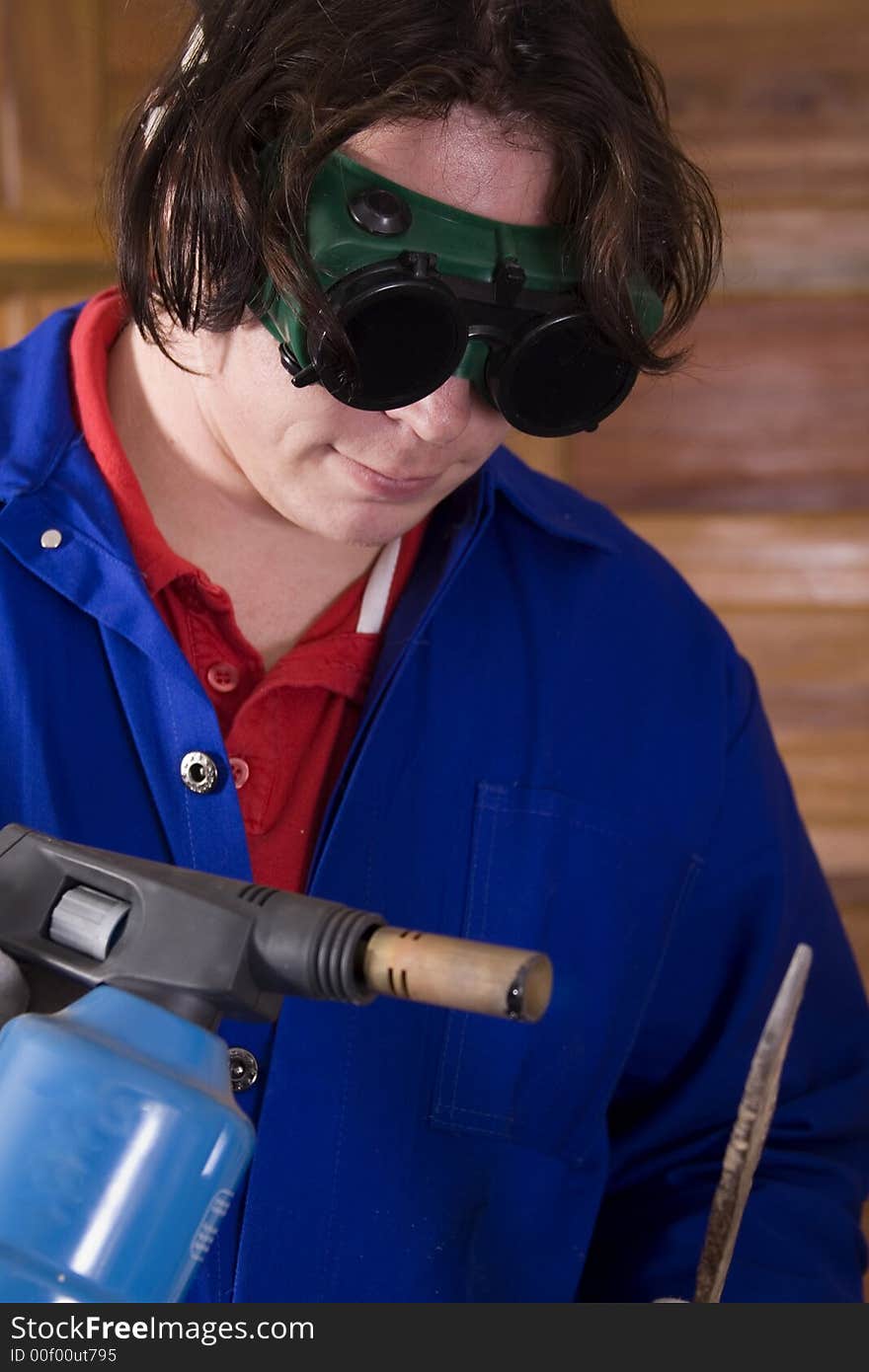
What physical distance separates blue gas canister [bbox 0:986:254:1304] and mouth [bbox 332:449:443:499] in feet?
1.66

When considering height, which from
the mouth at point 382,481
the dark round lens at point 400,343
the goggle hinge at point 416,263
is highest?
the goggle hinge at point 416,263

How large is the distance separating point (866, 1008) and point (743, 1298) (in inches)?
12.8

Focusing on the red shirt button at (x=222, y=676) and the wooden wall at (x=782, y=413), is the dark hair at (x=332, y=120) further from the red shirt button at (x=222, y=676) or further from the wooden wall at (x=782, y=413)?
the wooden wall at (x=782, y=413)

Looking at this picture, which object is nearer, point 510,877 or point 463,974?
point 463,974

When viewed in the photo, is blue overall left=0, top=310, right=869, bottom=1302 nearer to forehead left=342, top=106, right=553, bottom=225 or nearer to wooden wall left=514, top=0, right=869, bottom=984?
forehead left=342, top=106, right=553, bottom=225

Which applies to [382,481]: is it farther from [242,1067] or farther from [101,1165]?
[101,1165]

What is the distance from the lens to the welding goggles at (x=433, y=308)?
103 cm

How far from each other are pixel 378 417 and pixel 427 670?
0.26m

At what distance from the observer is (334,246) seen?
1.03 metres

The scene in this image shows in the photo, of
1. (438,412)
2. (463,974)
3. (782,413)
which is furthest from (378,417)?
(782,413)

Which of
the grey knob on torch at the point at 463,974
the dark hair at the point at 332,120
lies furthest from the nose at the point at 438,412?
the grey knob on torch at the point at 463,974

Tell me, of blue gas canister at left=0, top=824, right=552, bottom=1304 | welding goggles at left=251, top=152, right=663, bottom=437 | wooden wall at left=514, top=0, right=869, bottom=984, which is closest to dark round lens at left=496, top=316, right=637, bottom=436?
welding goggles at left=251, top=152, right=663, bottom=437

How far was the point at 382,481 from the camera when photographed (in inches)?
46.2

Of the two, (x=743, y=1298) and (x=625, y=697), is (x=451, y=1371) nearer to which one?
(x=743, y=1298)
